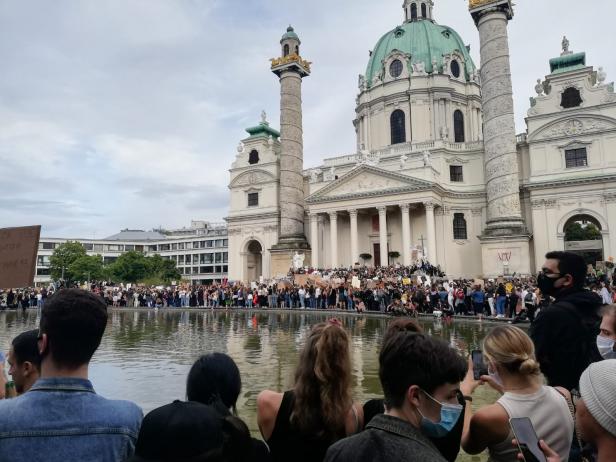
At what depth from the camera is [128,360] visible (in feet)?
32.9

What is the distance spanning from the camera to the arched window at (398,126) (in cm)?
4966

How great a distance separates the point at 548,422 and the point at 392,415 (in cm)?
123

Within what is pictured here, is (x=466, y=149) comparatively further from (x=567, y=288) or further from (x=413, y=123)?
(x=567, y=288)

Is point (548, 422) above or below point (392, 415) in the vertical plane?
below

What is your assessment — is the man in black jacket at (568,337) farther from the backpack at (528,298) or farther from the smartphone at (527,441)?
the backpack at (528,298)

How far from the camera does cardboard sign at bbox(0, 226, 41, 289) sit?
505 cm

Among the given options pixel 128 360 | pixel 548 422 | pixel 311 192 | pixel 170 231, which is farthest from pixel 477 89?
pixel 170 231

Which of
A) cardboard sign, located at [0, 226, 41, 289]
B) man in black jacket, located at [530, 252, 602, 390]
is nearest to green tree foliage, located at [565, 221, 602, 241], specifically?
man in black jacket, located at [530, 252, 602, 390]

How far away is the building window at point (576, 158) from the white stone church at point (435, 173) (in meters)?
0.08

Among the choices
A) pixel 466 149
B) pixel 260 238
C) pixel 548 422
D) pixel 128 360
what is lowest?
pixel 128 360

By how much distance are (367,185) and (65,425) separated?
Result: 4078cm

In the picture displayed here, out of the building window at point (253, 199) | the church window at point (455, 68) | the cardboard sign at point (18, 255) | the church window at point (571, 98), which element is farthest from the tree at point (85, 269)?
the cardboard sign at point (18, 255)

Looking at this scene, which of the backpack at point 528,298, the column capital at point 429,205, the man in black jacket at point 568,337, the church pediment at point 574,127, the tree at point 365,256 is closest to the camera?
the man in black jacket at point 568,337

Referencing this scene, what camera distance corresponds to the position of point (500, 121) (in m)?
35.3
